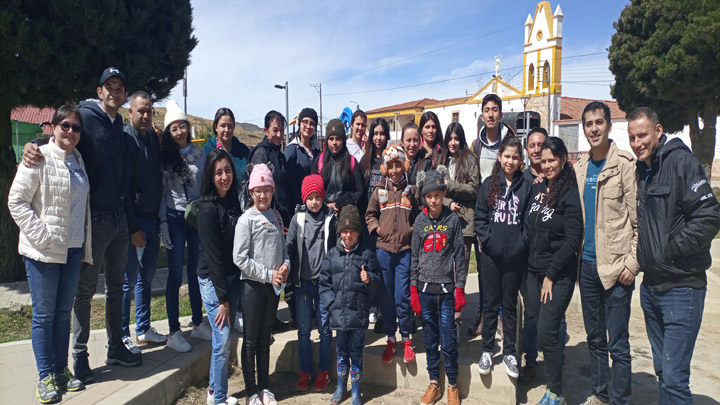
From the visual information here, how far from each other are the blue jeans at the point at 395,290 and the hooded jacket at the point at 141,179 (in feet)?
6.86

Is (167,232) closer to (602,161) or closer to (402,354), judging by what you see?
(402,354)

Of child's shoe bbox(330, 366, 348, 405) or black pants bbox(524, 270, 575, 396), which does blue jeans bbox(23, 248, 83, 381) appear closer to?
child's shoe bbox(330, 366, 348, 405)

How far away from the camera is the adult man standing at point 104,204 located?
3451mm

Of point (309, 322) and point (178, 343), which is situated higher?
point (309, 322)

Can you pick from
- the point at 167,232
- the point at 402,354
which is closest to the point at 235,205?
the point at 167,232

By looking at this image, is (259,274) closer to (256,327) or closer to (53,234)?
(256,327)

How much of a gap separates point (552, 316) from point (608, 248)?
67 cm

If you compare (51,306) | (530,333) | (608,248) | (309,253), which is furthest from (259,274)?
(608,248)

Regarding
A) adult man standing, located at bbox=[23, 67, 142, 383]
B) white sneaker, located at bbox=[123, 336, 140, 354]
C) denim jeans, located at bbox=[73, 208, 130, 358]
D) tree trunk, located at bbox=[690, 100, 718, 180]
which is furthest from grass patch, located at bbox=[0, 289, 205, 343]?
tree trunk, located at bbox=[690, 100, 718, 180]

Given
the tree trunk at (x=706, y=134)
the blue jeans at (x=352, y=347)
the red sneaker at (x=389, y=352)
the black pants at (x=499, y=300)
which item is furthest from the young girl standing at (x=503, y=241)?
the tree trunk at (x=706, y=134)

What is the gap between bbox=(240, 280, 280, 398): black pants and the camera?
356cm

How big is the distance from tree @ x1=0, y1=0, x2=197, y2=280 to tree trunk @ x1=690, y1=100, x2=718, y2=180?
18.3 m

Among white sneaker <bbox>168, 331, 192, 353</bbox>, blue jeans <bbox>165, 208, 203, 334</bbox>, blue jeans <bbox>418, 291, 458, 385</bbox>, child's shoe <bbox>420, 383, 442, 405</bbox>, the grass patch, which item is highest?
blue jeans <bbox>165, 208, 203, 334</bbox>

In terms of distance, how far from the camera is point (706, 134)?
54.4ft
